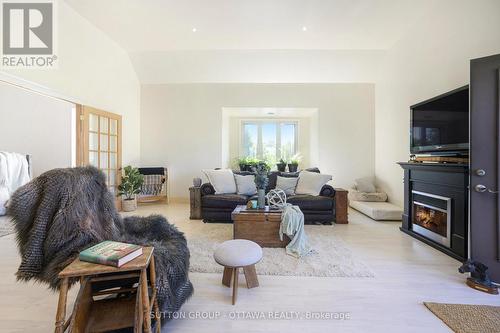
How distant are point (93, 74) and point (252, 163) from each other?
364cm

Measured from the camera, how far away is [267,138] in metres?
6.44

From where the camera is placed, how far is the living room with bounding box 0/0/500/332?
1463 millimetres

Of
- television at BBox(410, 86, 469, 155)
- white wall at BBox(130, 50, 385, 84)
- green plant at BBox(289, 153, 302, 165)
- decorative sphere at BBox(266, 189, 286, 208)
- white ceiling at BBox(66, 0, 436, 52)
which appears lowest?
decorative sphere at BBox(266, 189, 286, 208)

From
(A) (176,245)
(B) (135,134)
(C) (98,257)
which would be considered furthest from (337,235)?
(B) (135,134)

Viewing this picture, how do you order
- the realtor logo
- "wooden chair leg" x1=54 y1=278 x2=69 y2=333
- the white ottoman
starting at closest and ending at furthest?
"wooden chair leg" x1=54 y1=278 x2=69 y2=333 → the white ottoman → the realtor logo

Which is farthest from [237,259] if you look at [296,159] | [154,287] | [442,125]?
[296,159]

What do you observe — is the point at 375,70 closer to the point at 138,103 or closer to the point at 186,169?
the point at 186,169

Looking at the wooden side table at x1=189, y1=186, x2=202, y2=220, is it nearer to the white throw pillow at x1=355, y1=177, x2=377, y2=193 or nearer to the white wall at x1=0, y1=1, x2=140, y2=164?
the white wall at x1=0, y1=1, x2=140, y2=164

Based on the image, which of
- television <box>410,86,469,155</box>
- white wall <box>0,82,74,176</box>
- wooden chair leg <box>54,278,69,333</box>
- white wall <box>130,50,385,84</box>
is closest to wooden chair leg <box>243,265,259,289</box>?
wooden chair leg <box>54,278,69,333</box>

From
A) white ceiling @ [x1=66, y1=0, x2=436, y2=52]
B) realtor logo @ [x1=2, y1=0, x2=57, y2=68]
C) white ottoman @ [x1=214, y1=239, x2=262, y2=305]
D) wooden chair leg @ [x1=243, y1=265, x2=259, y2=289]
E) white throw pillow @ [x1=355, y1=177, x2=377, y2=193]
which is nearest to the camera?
white ottoman @ [x1=214, y1=239, x2=262, y2=305]

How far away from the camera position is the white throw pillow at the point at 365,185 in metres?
4.89

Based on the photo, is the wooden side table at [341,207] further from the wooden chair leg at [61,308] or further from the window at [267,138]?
the wooden chair leg at [61,308]

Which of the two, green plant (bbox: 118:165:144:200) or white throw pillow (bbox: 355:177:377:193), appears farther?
white throw pillow (bbox: 355:177:377:193)

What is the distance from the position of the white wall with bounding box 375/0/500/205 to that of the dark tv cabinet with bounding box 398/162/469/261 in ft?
3.47
